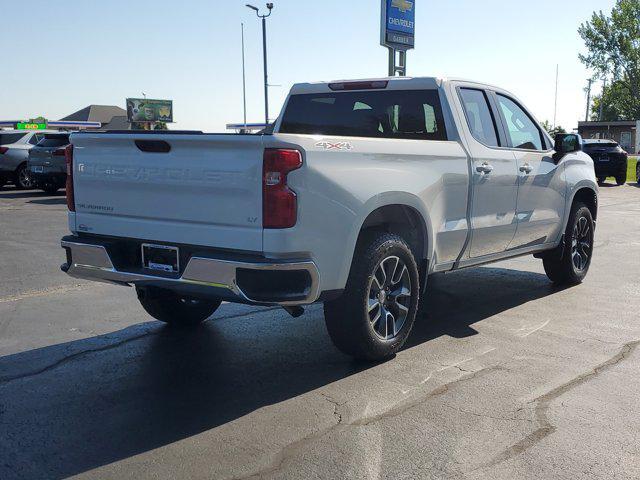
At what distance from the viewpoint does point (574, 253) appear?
300 inches

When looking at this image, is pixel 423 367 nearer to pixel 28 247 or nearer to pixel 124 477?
pixel 124 477

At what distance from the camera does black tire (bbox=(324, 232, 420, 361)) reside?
461cm

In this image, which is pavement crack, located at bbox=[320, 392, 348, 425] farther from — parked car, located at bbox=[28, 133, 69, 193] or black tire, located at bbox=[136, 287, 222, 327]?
parked car, located at bbox=[28, 133, 69, 193]

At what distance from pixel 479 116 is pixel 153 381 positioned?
347cm

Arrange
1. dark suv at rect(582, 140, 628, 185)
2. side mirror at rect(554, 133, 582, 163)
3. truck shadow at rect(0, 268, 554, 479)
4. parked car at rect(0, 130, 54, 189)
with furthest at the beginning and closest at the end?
1. dark suv at rect(582, 140, 628, 185)
2. parked car at rect(0, 130, 54, 189)
3. side mirror at rect(554, 133, 582, 163)
4. truck shadow at rect(0, 268, 554, 479)

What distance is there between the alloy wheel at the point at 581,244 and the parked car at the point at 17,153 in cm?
1706

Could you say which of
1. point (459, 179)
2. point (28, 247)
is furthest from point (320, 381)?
point (28, 247)

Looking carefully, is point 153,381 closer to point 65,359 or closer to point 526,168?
point 65,359

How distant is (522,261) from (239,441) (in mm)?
6545

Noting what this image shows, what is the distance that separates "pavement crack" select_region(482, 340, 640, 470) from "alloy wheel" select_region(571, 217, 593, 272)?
2.30 m

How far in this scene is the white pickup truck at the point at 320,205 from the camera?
13.4ft

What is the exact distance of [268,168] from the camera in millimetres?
4023

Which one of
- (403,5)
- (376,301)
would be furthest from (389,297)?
(403,5)

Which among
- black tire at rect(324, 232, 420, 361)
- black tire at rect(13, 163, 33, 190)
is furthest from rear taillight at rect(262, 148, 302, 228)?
black tire at rect(13, 163, 33, 190)
